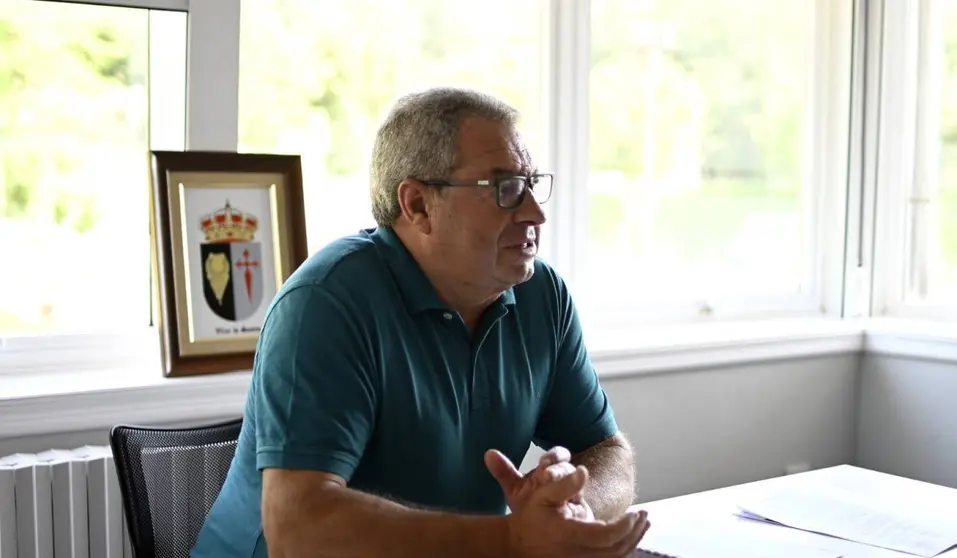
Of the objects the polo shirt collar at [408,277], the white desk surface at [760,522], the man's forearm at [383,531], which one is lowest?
the white desk surface at [760,522]

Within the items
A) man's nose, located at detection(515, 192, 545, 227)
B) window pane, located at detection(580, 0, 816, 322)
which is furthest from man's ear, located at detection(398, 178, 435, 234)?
window pane, located at detection(580, 0, 816, 322)

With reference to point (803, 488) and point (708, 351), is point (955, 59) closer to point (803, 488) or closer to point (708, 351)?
point (708, 351)

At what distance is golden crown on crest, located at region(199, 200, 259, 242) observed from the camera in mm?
2240

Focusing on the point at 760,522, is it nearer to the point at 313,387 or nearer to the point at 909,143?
the point at 313,387

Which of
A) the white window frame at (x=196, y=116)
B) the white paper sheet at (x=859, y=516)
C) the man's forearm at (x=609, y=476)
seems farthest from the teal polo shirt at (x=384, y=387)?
the white window frame at (x=196, y=116)

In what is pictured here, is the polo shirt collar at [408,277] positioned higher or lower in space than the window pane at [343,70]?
lower

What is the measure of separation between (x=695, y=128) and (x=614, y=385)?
2.99 ft

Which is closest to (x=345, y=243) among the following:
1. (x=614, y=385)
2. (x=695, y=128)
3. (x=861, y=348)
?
(x=614, y=385)

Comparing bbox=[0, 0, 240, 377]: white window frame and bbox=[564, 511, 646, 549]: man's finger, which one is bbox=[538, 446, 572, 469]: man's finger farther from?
bbox=[0, 0, 240, 377]: white window frame

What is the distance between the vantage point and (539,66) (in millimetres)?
2951

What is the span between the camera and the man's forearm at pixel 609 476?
5.37 feet

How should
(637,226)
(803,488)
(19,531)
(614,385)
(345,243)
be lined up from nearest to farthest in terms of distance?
(345,243), (803,488), (19,531), (614,385), (637,226)

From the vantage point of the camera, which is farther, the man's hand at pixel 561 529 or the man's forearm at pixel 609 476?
the man's forearm at pixel 609 476

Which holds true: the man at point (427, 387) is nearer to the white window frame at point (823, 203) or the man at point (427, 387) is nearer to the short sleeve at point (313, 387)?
the short sleeve at point (313, 387)
